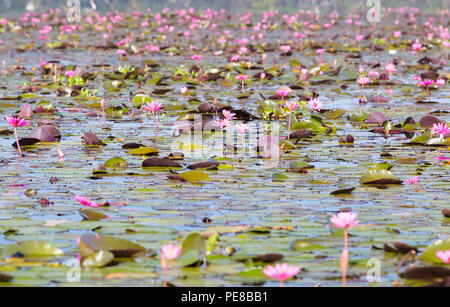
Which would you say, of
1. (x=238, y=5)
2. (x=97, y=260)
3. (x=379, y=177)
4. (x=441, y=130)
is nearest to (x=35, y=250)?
(x=97, y=260)

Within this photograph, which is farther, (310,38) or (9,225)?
(310,38)

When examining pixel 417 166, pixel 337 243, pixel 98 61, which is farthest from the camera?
pixel 98 61

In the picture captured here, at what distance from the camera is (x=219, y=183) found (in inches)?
201

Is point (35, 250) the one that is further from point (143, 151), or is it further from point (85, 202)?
point (143, 151)

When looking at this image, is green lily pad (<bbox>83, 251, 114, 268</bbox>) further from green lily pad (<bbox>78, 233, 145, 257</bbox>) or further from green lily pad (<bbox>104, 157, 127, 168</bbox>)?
green lily pad (<bbox>104, 157, 127, 168</bbox>)

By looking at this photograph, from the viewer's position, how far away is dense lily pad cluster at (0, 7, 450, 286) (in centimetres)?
343

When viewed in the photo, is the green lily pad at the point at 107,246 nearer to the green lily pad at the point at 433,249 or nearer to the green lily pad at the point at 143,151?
the green lily pad at the point at 433,249

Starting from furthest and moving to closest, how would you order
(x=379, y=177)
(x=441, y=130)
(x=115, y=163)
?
1. (x=441, y=130)
2. (x=115, y=163)
3. (x=379, y=177)

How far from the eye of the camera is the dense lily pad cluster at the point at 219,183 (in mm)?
3432
